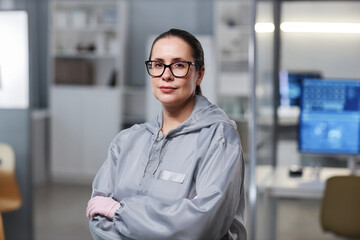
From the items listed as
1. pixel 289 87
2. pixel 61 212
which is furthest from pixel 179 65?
pixel 61 212

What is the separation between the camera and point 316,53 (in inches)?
163

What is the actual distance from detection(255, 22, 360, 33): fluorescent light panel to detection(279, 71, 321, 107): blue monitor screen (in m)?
0.33

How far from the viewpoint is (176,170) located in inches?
49.4

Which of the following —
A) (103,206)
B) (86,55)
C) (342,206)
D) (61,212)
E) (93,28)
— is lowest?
(61,212)

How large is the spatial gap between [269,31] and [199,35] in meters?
3.27

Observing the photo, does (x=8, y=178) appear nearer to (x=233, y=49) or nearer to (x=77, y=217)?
(x=77, y=217)

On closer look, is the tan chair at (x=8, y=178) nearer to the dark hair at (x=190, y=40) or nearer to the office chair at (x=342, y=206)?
the office chair at (x=342, y=206)

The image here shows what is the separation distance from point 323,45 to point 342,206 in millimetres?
1306

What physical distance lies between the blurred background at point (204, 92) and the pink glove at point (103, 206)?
0.57 m

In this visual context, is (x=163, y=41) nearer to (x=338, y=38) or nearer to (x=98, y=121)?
(x=338, y=38)

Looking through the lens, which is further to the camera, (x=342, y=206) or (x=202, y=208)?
(x=342, y=206)

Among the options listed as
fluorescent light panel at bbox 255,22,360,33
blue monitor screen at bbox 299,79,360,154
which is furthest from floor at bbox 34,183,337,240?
fluorescent light panel at bbox 255,22,360,33

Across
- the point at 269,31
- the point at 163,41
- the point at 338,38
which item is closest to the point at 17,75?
the point at 269,31

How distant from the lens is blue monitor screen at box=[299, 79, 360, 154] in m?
3.54
